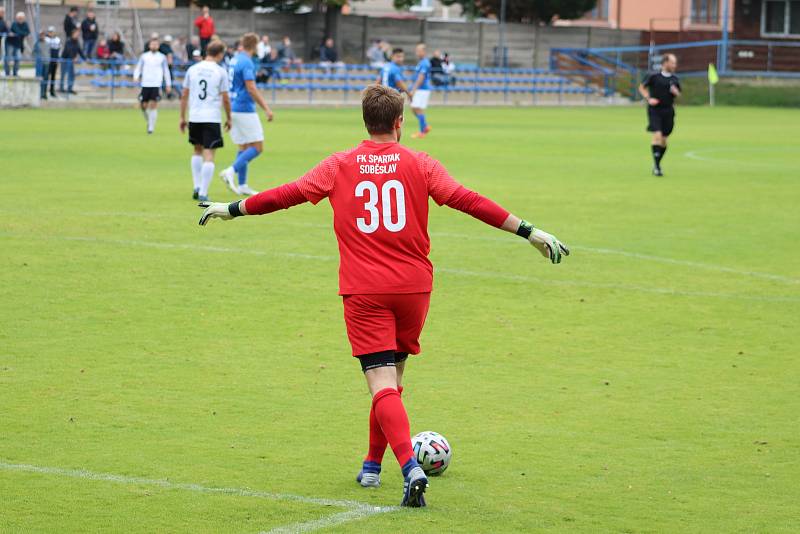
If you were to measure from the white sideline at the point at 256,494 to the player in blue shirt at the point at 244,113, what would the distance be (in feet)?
37.2

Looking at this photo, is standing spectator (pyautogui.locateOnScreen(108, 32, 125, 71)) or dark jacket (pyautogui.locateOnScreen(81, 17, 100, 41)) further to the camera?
standing spectator (pyautogui.locateOnScreen(108, 32, 125, 71))

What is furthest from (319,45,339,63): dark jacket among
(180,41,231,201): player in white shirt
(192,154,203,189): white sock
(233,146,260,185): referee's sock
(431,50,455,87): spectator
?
(180,41,231,201): player in white shirt

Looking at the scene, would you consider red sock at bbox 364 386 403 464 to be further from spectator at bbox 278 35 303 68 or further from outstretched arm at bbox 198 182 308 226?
spectator at bbox 278 35 303 68

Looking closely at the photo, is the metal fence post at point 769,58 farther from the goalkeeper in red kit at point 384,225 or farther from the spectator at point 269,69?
the goalkeeper in red kit at point 384,225

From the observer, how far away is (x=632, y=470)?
6434 mm

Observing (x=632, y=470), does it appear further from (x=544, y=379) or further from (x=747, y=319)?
(x=747, y=319)

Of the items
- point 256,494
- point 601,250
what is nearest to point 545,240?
point 256,494

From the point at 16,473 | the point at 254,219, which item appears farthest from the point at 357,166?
the point at 254,219

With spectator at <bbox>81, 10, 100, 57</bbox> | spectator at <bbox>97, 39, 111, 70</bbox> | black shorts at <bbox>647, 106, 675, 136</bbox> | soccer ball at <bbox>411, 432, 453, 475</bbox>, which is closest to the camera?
soccer ball at <bbox>411, 432, 453, 475</bbox>

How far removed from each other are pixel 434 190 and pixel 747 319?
18.1 ft

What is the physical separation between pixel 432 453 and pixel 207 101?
1123cm

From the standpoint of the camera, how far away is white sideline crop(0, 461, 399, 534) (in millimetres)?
5527

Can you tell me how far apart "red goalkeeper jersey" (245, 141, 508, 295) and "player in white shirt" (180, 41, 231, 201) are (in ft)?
36.2

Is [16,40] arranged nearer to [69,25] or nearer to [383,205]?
[69,25]
